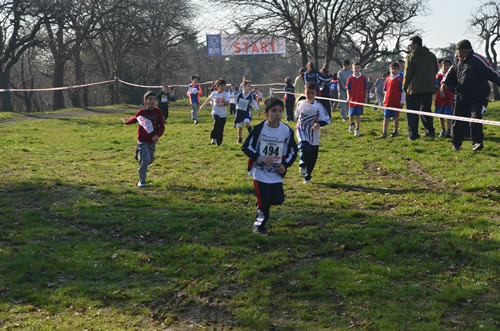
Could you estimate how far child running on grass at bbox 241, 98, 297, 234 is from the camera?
25.0 feet

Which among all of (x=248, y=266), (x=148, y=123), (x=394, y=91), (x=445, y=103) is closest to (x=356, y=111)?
(x=394, y=91)

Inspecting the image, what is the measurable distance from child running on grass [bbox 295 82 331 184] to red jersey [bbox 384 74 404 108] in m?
5.76

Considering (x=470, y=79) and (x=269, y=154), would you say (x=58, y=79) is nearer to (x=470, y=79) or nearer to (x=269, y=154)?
(x=470, y=79)

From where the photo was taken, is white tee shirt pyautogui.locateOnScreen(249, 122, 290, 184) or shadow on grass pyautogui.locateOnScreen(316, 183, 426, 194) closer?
white tee shirt pyautogui.locateOnScreen(249, 122, 290, 184)

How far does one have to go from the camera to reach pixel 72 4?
36031mm

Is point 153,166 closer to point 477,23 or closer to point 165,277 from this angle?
point 165,277

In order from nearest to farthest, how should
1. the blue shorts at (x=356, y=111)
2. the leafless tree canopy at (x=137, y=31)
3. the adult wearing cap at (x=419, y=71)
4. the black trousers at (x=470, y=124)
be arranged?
the black trousers at (x=470, y=124), the adult wearing cap at (x=419, y=71), the blue shorts at (x=356, y=111), the leafless tree canopy at (x=137, y=31)

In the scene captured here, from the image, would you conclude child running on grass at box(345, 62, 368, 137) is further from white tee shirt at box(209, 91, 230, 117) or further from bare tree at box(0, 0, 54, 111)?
bare tree at box(0, 0, 54, 111)

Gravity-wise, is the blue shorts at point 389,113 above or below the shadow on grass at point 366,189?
above

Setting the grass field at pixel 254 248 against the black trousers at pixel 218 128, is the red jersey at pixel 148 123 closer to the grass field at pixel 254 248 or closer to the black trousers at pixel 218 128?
the grass field at pixel 254 248

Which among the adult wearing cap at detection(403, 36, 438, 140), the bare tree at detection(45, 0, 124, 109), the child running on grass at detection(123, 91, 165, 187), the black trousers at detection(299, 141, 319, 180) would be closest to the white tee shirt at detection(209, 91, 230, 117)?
the adult wearing cap at detection(403, 36, 438, 140)

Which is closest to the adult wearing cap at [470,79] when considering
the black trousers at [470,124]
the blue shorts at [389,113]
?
the black trousers at [470,124]

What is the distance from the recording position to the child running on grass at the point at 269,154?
762 centimetres

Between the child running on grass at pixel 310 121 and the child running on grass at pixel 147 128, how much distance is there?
2690mm
